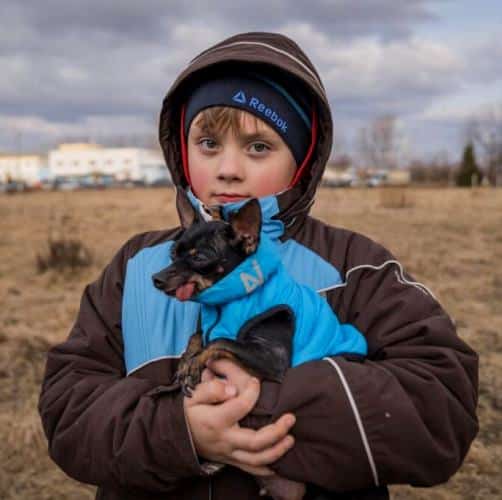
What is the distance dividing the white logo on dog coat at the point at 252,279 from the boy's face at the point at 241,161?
39 centimetres

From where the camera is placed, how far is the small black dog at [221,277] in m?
1.67

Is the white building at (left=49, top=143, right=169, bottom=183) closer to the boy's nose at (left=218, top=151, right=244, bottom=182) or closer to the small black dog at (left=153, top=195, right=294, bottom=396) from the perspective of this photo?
the boy's nose at (left=218, top=151, right=244, bottom=182)

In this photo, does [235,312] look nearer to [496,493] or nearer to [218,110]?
[218,110]

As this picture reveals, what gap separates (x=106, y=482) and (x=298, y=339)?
69cm

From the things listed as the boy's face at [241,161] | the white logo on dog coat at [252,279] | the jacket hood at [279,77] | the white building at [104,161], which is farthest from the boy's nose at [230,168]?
the white building at [104,161]

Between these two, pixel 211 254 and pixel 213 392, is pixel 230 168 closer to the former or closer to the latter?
pixel 211 254

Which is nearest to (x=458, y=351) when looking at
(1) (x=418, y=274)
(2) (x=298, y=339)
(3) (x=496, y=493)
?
(2) (x=298, y=339)

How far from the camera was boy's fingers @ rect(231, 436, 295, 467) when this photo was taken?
158 centimetres

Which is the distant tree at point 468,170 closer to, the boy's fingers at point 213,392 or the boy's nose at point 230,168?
the boy's nose at point 230,168

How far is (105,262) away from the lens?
1203 centimetres

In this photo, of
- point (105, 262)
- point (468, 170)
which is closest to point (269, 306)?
point (105, 262)

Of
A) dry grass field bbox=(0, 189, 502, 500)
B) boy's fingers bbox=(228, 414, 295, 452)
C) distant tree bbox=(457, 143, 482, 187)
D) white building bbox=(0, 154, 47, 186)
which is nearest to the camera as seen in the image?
boy's fingers bbox=(228, 414, 295, 452)

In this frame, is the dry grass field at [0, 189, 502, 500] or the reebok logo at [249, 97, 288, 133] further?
the dry grass field at [0, 189, 502, 500]

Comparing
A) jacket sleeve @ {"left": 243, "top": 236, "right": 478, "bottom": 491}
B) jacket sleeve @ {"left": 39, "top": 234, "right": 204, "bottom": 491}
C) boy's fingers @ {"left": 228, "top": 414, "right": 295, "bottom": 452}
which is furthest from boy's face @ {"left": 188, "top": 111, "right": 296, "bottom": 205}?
boy's fingers @ {"left": 228, "top": 414, "right": 295, "bottom": 452}
